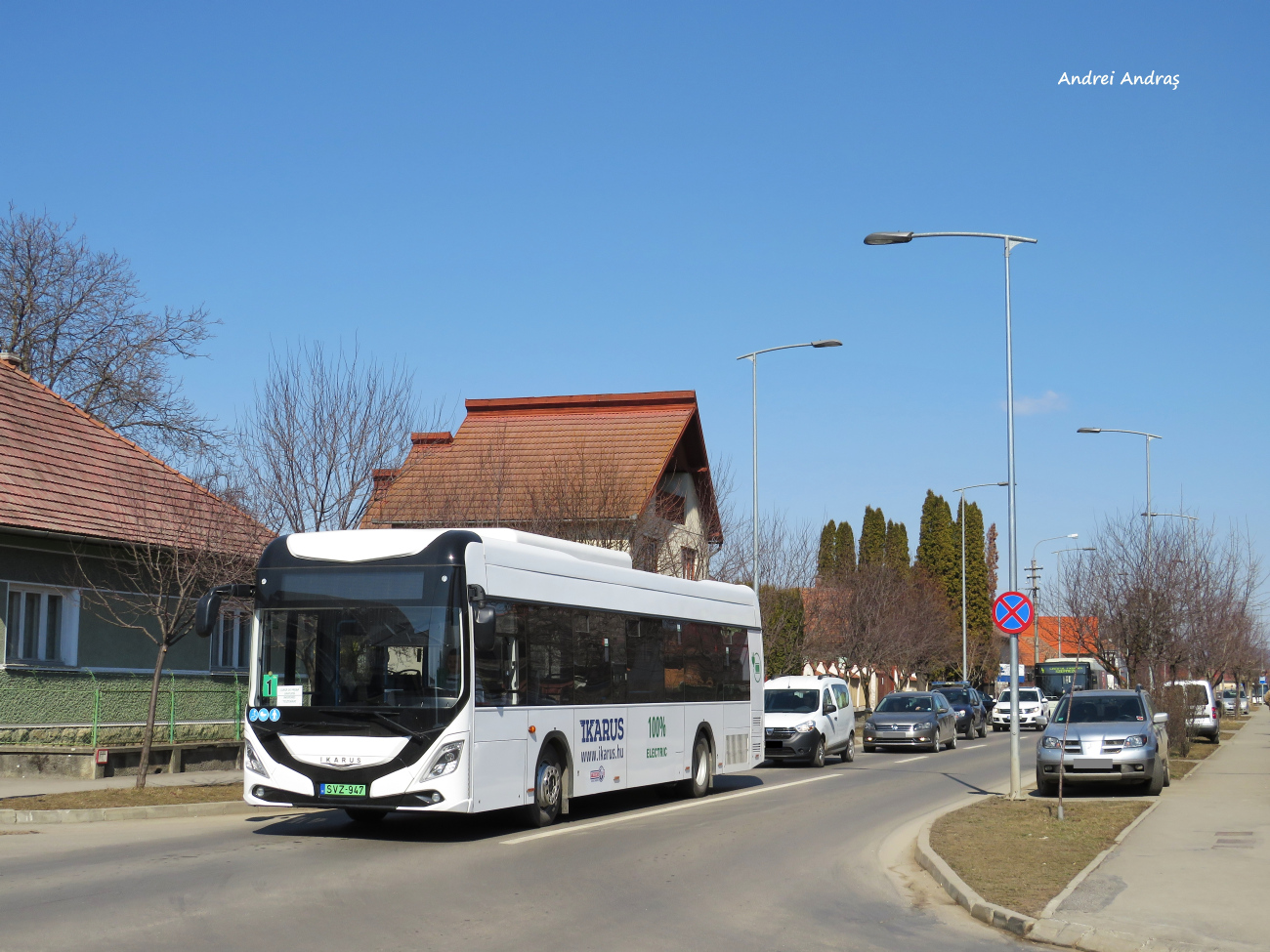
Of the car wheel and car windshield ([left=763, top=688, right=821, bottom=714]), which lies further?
car windshield ([left=763, top=688, right=821, bottom=714])

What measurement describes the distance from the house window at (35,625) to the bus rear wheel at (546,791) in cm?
1076

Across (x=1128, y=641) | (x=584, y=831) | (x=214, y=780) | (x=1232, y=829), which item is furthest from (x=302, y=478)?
(x=1128, y=641)

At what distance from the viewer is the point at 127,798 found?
55.0 feet

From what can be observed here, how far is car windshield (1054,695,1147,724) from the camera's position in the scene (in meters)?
20.8

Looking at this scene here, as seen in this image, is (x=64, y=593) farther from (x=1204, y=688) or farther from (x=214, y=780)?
(x=1204, y=688)

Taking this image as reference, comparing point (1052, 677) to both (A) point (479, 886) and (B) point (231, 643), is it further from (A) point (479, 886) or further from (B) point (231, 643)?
(A) point (479, 886)

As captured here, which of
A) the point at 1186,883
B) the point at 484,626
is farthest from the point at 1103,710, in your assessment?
the point at 484,626

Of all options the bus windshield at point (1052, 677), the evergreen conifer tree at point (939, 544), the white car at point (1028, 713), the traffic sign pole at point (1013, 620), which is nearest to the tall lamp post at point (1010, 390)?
the traffic sign pole at point (1013, 620)

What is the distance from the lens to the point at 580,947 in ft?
28.5


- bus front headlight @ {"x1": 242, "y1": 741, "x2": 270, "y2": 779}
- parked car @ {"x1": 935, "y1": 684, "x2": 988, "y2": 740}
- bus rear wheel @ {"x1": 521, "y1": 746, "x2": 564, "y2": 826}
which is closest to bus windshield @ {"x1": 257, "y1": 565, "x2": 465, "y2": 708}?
bus front headlight @ {"x1": 242, "y1": 741, "x2": 270, "y2": 779}

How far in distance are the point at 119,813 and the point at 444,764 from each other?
510 cm

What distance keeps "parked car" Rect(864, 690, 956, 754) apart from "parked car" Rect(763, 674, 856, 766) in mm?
3442

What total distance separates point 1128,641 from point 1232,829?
78.1 feet

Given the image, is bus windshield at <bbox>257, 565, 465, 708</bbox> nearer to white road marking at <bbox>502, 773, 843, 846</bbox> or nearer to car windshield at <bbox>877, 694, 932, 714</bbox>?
white road marking at <bbox>502, 773, 843, 846</bbox>
